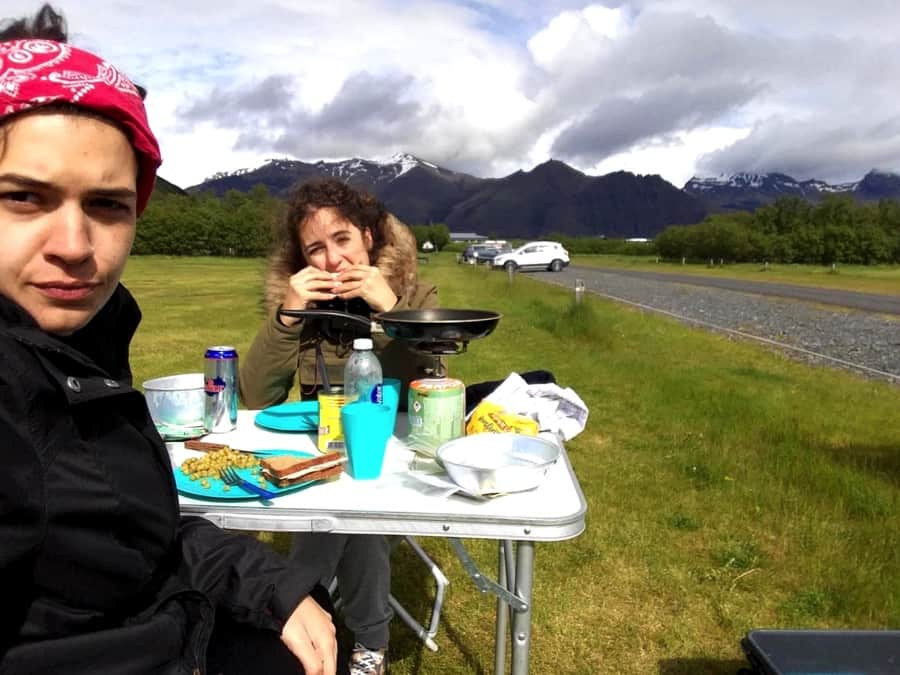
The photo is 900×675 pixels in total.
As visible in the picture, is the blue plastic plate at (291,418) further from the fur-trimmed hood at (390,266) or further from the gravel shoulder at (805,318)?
the gravel shoulder at (805,318)

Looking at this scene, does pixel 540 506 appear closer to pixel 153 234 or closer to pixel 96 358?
pixel 96 358

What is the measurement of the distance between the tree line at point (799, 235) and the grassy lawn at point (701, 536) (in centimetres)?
6156

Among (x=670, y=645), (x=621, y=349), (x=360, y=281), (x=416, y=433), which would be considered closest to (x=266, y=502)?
(x=416, y=433)

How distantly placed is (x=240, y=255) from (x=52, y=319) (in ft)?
247

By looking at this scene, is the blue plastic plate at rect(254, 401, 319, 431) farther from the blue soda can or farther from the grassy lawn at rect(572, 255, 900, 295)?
the grassy lawn at rect(572, 255, 900, 295)

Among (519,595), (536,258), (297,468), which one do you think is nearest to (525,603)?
(519,595)

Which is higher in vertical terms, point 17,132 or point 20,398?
point 17,132

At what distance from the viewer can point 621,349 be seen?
9.84 metres

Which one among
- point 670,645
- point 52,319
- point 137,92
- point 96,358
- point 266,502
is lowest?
point 670,645

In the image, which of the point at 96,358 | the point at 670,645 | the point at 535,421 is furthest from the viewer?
the point at 670,645

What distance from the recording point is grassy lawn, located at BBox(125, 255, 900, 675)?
305cm

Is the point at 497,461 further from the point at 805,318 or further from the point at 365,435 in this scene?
the point at 805,318

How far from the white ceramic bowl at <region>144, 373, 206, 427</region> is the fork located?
1.67ft

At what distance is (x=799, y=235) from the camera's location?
64.8 metres
